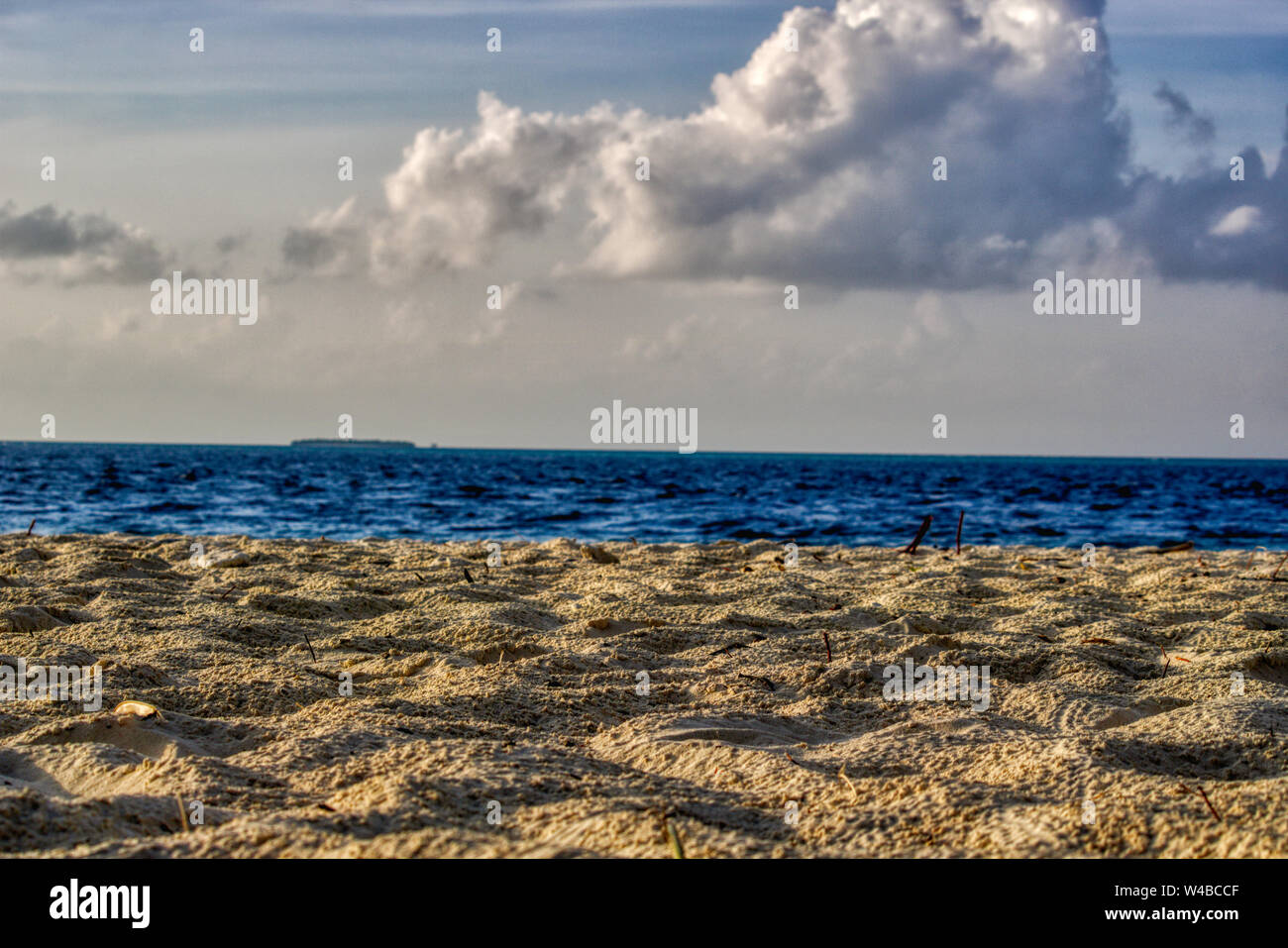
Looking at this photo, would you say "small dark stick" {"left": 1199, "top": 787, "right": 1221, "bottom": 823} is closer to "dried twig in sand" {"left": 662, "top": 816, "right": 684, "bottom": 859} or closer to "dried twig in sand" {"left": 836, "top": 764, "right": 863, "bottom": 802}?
"dried twig in sand" {"left": 836, "top": 764, "right": 863, "bottom": 802}

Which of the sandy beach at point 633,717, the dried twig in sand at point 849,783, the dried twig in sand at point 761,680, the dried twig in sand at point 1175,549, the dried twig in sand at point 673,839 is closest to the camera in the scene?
the dried twig in sand at point 673,839

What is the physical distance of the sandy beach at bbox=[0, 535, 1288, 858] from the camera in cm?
243

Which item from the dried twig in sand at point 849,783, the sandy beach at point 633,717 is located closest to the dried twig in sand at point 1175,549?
the sandy beach at point 633,717

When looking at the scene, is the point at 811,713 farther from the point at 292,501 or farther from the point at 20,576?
the point at 292,501

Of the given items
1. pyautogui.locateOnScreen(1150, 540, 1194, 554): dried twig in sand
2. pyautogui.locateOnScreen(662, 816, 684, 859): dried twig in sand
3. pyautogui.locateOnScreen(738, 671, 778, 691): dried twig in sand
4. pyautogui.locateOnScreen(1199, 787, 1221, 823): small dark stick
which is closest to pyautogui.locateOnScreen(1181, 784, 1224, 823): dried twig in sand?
pyautogui.locateOnScreen(1199, 787, 1221, 823): small dark stick

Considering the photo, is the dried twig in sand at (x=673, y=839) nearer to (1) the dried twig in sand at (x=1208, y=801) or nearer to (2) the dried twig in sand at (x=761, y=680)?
(1) the dried twig in sand at (x=1208, y=801)

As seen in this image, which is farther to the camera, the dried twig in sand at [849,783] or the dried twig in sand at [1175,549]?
the dried twig in sand at [1175,549]

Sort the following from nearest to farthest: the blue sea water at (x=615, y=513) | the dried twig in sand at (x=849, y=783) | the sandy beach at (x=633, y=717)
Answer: the sandy beach at (x=633, y=717) < the dried twig in sand at (x=849, y=783) < the blue sea water at (x=615, y=513)

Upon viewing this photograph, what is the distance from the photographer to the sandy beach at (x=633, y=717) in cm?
Result: 243

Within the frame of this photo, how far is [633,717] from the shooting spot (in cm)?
362

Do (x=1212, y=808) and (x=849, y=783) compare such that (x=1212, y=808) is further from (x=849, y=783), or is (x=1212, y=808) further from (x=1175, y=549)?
(x=1175, y=549)

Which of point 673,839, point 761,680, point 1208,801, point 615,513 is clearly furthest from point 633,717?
point 615,513
